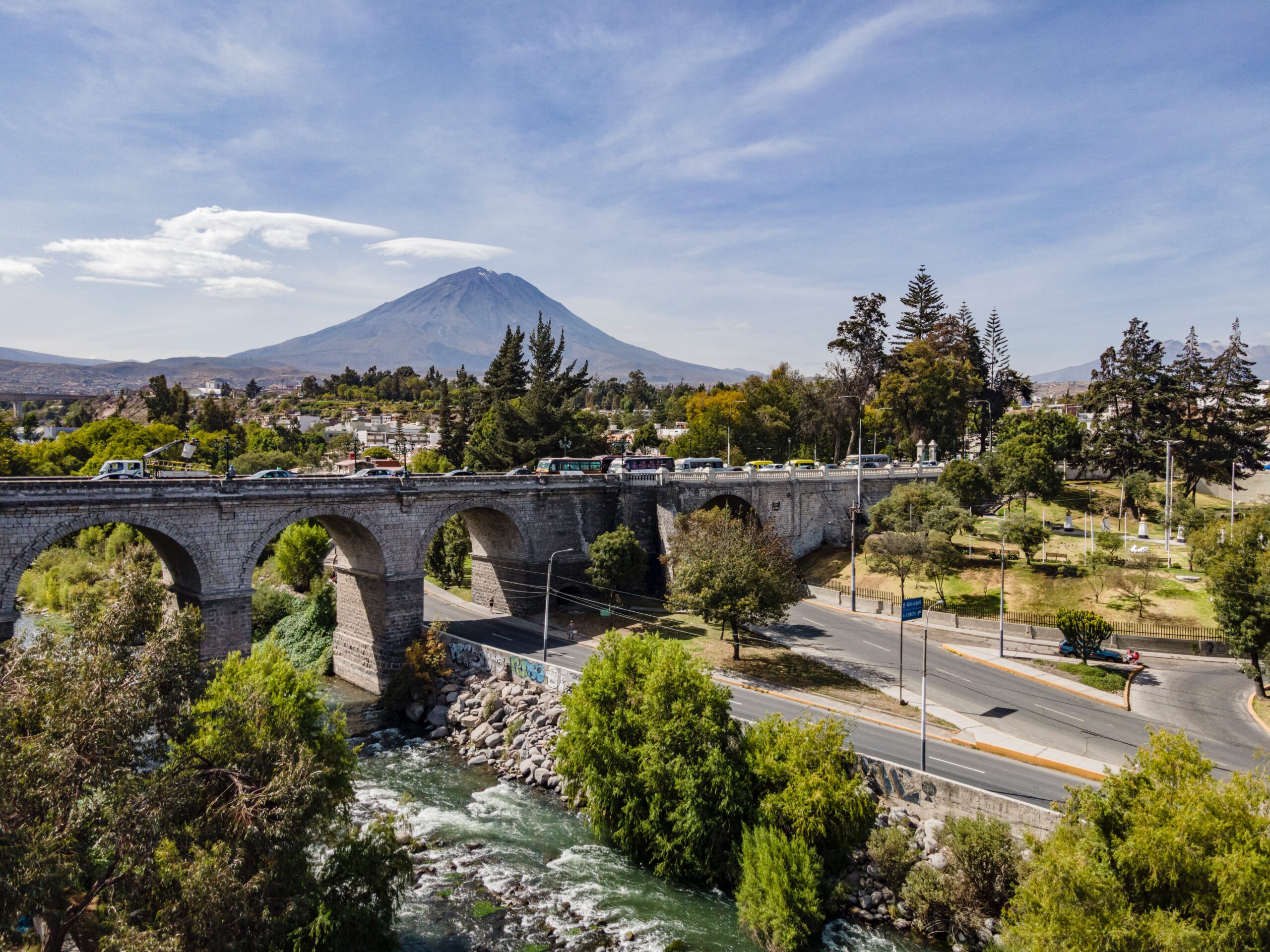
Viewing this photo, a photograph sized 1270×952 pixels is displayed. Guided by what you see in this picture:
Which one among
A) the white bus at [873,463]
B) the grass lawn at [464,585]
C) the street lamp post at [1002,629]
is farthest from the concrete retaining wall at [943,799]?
the white bus at [873,463]

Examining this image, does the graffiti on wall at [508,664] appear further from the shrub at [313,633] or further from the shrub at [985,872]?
the shrub at [985,872]

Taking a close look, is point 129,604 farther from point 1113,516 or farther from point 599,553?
point 1113,516

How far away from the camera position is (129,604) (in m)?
15.9

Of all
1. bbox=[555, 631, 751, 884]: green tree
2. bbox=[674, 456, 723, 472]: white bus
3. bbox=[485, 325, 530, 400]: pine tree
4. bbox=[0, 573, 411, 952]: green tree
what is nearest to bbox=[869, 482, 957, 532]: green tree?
bbox=[674, 456, 723, 472]: white bus

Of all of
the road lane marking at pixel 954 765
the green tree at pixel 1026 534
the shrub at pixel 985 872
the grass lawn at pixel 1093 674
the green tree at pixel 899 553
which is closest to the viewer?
the shrub at pixel 985 872

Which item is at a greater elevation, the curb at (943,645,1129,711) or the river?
the curb at (943,645,1129,711)

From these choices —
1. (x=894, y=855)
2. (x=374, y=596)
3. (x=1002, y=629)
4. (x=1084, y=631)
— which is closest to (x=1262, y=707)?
(x=1084, y=631)

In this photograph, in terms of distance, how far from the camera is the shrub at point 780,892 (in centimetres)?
2088

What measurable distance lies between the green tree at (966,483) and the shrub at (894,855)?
34.5 metres

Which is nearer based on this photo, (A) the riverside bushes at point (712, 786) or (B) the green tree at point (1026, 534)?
(A) the riverside bushes at point (712, 786)

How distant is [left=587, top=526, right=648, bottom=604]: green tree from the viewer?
4662 centimetres

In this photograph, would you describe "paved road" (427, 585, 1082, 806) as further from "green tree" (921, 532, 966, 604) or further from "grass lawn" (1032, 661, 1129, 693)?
"green tree" (921, 532, 966, 604)

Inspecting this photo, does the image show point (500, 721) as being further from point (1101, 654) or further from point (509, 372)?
point (509, 372)

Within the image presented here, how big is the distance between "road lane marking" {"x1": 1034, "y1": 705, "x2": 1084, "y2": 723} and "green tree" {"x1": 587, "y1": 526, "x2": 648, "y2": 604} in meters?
22.5
